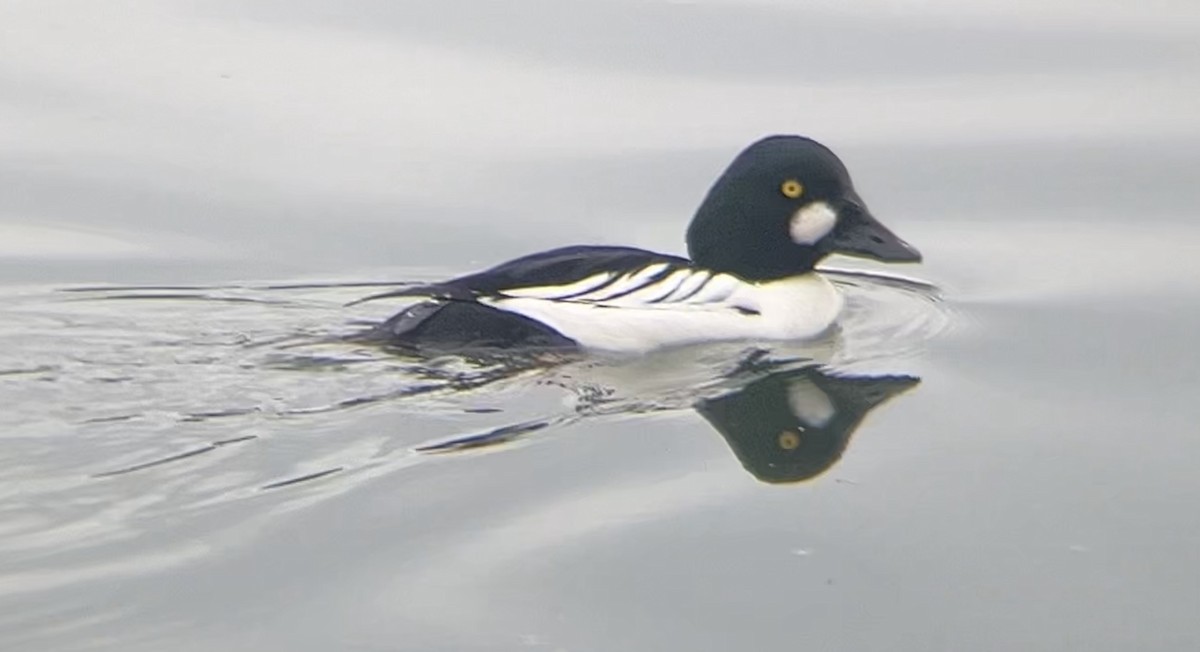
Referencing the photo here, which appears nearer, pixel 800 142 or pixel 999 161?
pixel 800 142

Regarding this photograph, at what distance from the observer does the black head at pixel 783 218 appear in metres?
9.52

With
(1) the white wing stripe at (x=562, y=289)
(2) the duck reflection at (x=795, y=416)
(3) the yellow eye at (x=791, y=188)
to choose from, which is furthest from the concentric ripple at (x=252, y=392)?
(3) the yellow eye at (x=791, y=188)

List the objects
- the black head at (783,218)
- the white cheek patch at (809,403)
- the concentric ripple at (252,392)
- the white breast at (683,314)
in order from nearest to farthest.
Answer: the concentric ripple at (252,392), the white cheek patch at (809,403), the white breast at (683,314), the black head at (783,218)

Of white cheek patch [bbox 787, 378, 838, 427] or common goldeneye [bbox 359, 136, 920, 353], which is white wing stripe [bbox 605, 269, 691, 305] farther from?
white cheek patch [bbox 787, 378, 838, 427]

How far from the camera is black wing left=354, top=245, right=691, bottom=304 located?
9.05m

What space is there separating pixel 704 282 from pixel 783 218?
407 mm

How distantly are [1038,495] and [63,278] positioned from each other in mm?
4188

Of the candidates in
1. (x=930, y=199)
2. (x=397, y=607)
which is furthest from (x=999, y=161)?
(x=397, y=607)

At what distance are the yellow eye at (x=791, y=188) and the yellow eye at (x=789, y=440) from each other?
1.44m

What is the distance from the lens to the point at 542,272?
913cm

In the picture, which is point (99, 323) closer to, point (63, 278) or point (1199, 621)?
point (63, 278)

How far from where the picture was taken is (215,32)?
1266 centimetres

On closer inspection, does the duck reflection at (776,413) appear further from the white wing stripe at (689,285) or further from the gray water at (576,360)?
the white wing stripe at (689,285)

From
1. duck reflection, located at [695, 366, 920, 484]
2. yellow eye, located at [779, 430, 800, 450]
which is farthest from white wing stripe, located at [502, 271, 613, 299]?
yellow eye, located at [779, 430, 800, 450]
